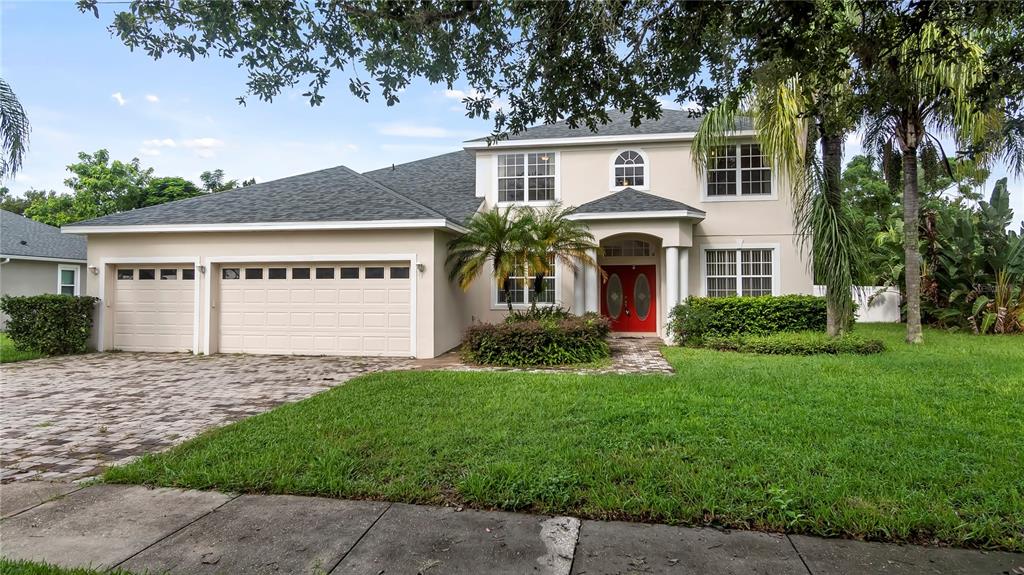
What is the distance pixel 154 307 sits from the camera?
12312 millimetres

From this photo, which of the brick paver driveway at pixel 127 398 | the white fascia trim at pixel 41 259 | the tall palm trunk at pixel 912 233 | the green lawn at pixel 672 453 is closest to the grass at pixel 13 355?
the brick paver driveway at pixel 127 398

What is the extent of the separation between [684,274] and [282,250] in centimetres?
967

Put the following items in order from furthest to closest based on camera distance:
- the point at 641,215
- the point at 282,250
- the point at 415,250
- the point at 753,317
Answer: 1. the point at 641,215
2. the point at 753,317
3. the point at 282,250
4. the point at 415,250

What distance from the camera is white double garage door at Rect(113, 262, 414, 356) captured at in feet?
38.1

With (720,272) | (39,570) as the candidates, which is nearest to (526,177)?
(720,272)

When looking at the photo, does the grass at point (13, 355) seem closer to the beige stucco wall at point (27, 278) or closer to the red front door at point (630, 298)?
the beige stucco wall at point (27, 278)

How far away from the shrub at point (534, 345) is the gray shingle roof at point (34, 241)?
A: 52.3 ft

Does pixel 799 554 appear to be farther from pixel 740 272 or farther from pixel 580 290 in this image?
pixel 740 272

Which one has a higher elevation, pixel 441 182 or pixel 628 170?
pixel 441 182

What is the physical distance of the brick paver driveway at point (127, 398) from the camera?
4.95m

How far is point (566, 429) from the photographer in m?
5.26

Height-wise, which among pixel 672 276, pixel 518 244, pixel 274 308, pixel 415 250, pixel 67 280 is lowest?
pixel 274 308

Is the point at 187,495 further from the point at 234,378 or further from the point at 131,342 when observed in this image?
the point at 131,342

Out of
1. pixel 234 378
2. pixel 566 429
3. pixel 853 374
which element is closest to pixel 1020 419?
pixel 853 374
